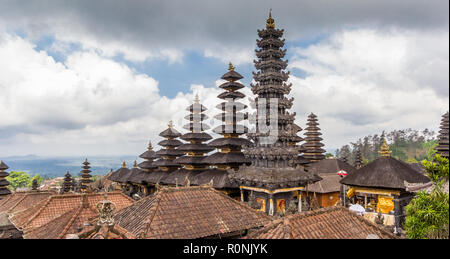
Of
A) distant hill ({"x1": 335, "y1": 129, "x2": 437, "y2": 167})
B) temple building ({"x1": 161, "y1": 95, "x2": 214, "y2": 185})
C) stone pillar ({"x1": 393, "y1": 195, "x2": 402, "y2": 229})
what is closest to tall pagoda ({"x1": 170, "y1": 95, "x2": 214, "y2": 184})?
temple building ({"x1": 161, "y1": 95, "x2": 214, "y2": 185})

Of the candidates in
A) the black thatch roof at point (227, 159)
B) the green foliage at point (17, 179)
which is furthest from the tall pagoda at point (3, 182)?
the green foliage at point (17, 179)

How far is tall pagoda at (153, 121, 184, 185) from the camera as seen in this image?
3238 centimetres

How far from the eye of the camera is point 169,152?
109 ft

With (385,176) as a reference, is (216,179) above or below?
below

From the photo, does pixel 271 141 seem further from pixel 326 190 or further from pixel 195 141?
pixel 195 141

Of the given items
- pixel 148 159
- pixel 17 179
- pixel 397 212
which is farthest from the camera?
pixel 17 179

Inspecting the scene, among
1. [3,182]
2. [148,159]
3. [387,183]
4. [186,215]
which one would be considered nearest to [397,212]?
[387,183]

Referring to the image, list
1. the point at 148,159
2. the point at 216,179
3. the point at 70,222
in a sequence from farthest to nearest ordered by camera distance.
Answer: the point at 148,159, the point at 216,179, the point at 70,222

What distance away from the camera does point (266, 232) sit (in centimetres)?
915

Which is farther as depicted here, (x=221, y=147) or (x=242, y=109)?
(x=242, y=109)

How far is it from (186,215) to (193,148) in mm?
18686
